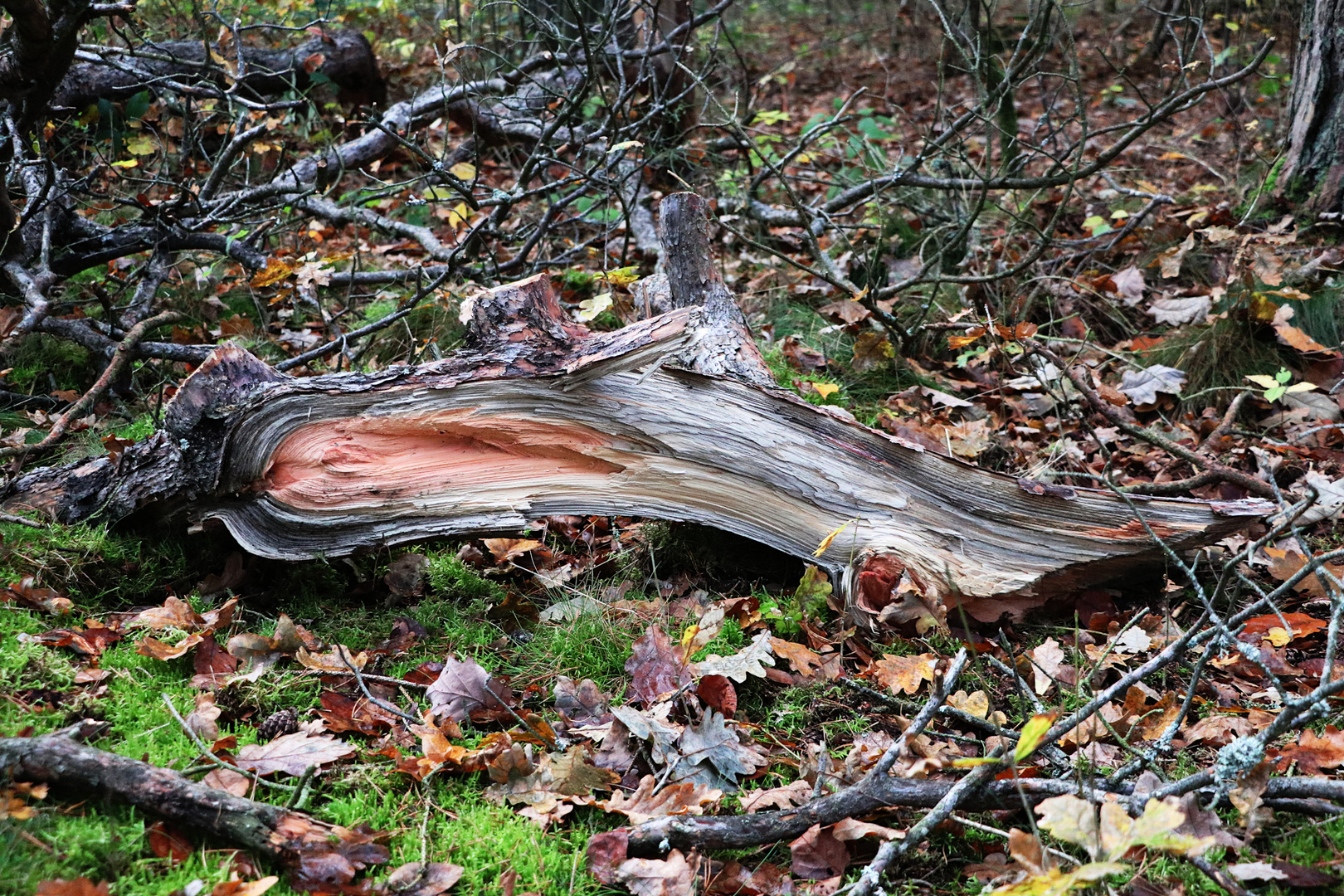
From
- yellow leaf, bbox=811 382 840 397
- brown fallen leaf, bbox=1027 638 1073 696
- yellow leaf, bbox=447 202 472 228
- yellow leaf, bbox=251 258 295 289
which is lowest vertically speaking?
brown fallen leaf, bbox=1027 638 1073 696

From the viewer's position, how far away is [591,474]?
3146 millimetres

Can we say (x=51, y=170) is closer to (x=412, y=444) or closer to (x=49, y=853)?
(x=412, y=444)

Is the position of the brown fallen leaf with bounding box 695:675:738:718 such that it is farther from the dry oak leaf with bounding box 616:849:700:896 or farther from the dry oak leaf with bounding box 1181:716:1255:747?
the dry oak leaf with bounding box 1181:716:1255:747

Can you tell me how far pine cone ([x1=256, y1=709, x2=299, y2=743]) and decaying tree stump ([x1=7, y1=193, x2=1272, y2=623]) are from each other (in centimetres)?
71

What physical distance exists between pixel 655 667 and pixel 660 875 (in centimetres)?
82

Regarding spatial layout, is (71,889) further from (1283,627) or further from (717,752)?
(1283,627)

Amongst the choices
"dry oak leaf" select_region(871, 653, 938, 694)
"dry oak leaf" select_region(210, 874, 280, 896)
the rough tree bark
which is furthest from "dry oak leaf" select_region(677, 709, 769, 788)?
the rough tree bark

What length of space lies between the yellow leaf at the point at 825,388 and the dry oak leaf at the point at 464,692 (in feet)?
6.94

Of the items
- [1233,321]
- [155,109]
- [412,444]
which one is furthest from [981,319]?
[155,109]

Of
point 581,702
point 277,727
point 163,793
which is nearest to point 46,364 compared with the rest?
point 277,727

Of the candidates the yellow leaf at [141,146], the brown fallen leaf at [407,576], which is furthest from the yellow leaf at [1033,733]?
the yellow leaf at [141,146]

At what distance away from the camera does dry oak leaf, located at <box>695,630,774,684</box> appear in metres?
2.73

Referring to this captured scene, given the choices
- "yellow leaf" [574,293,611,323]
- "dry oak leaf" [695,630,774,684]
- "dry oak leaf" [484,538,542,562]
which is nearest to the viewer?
"dry oak leaf" [695,630,774,684]

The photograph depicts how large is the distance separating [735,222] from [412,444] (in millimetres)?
3438
